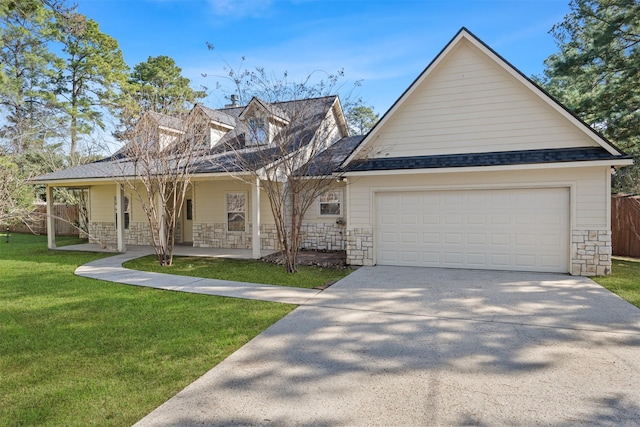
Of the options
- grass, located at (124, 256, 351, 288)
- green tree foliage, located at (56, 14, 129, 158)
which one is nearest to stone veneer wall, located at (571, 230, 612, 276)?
grass, located at (124, 256, 351, 288)

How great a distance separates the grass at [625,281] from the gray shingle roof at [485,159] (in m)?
2.84

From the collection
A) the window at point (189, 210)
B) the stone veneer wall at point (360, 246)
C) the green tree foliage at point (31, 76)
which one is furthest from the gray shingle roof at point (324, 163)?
the green tree foliage at point (31, 76)

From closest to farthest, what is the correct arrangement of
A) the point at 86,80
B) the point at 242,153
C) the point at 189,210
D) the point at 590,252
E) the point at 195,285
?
1. the point at 195,285
2. the point at 590,252
3. the point at 242,153
4. the point at 189,210
5. the point at 86,80

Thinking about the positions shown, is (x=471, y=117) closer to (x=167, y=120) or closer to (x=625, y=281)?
(x=625, y=281)

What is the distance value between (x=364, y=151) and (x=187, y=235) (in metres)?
9.56

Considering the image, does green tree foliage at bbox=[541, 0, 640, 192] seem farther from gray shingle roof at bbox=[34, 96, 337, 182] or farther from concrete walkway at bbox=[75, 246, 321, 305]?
concrete walkway at bbox=[75, 246, 321, 305]

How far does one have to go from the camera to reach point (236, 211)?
47.5ft

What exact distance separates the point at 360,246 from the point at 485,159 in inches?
161

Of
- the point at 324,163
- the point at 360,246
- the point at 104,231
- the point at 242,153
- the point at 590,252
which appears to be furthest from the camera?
the point at 104,231

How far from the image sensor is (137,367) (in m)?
4.19

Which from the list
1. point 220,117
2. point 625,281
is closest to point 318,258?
point 625,281

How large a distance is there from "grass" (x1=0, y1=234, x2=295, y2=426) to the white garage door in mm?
5066

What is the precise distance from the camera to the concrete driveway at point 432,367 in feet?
10.7

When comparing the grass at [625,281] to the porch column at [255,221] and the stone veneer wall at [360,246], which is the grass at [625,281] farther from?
the porch column at [255,221]
